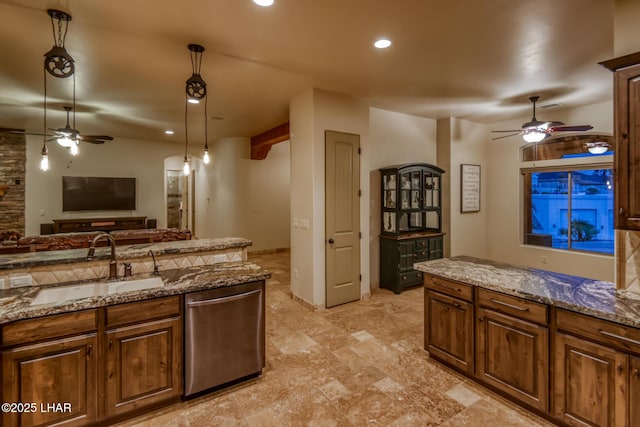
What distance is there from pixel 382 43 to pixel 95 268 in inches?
122

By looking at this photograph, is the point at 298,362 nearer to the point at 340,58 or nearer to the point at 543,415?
the point at 543,415

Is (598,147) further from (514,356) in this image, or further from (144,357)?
(144,357)

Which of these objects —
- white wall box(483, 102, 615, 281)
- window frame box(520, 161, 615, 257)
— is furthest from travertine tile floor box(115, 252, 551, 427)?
window frame box(520, 161, 615, 257)

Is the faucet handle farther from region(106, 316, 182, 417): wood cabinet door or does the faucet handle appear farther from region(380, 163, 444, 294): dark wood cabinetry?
region(380, 163, 444, 294): dark wood cabinetry

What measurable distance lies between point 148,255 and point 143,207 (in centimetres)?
628

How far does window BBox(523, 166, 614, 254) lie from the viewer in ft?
16.8

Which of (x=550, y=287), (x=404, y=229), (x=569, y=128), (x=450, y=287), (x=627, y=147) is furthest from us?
(x=404, y=229)

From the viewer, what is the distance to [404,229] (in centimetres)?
536

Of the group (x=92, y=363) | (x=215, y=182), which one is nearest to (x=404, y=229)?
(x=92, y=363)

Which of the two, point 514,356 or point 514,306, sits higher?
point 514,306

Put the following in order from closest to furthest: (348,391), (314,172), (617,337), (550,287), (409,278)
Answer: (617,337) < (550,287) < (348,391) < (314,172) < (409,278)

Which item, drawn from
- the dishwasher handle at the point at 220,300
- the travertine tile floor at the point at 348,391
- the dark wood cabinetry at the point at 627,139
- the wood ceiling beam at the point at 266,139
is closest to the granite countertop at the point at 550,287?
the dark wood cabinetry at the point at 627,139

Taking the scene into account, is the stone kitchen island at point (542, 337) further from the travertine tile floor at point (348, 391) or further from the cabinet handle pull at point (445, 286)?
the travertine tile floor at point (348, 391)

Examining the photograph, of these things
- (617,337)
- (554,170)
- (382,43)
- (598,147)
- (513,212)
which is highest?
(382,43)
